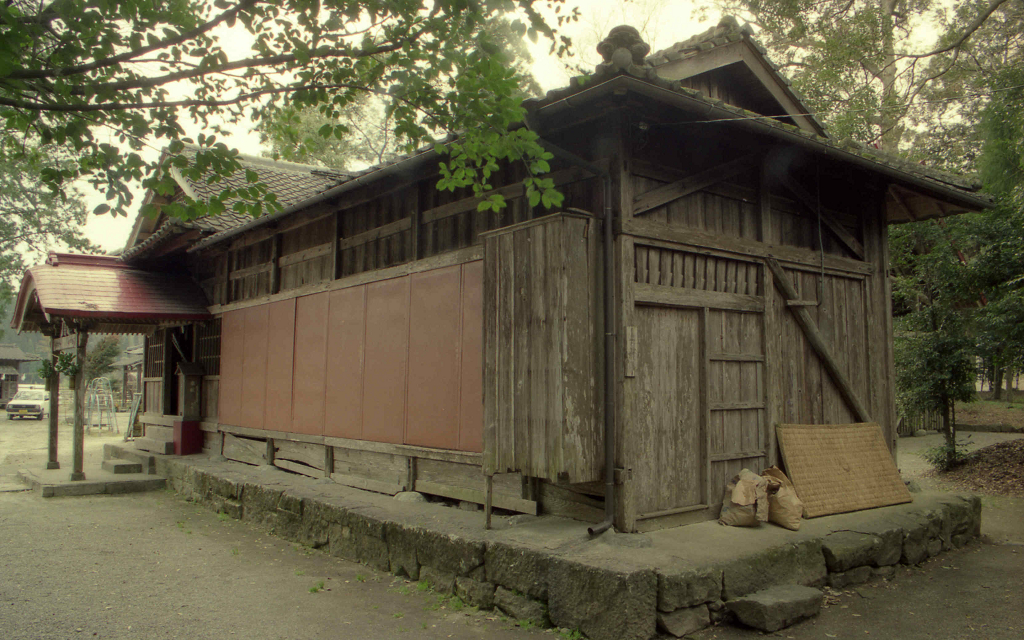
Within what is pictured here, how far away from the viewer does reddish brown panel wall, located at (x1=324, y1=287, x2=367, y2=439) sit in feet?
27.0

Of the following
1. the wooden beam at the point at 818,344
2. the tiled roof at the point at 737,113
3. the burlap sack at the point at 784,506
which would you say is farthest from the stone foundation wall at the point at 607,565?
the tiled roof at the point at 737,113

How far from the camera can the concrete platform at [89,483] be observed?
1059 centimetres

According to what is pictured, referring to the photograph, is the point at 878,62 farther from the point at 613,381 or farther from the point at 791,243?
the point at 613,381

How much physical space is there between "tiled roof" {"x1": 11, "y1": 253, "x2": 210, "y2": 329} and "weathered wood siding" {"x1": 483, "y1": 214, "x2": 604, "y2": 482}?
7909 mm

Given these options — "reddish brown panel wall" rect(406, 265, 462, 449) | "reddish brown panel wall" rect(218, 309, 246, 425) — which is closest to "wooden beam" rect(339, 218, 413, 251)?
"reddish brown panel wall" rect(406, 265, 462, 449)

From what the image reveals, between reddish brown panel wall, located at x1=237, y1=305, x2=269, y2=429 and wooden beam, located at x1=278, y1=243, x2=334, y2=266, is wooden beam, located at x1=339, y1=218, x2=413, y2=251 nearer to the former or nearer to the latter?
wooden beam, located at x1=278, y1=243, x2=334, y2=266

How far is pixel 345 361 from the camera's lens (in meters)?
8.48

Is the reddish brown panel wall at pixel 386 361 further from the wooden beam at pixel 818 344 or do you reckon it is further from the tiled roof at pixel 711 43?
the wooden beam at pixel 818 344

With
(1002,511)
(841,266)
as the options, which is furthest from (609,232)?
(1002,511)

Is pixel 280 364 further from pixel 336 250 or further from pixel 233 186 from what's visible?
pixel 233 186

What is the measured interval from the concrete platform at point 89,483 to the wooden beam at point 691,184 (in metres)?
9.41

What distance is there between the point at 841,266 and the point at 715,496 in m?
3.06

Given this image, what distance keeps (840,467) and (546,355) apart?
341 centimetres

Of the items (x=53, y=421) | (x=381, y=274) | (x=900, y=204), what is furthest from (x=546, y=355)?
(x=53, y=421)
